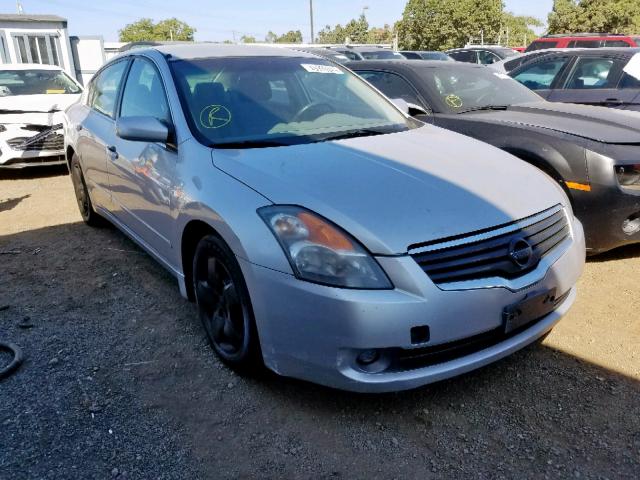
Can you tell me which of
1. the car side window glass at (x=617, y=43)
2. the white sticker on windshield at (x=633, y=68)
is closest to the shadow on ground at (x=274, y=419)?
the white sticker on windshield at (x=633, y=68)

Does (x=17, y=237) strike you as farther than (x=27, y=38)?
No

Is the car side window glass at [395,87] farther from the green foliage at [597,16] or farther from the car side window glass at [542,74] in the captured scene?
the green foliage at [597,16]

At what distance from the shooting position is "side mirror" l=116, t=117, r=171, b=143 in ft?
9.39

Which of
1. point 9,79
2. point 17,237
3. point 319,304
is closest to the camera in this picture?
point 319,304

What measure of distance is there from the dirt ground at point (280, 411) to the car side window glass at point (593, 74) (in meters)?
3.87

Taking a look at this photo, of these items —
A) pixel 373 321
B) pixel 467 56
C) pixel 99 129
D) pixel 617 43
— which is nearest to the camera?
pixel 373 321

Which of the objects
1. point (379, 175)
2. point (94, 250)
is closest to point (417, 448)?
point (379, 175)

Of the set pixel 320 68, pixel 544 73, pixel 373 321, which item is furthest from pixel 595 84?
pixel 373 321

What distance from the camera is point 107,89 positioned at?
4.30m

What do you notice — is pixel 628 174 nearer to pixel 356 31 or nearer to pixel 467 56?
pixel 467 56

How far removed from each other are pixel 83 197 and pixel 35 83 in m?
4.38

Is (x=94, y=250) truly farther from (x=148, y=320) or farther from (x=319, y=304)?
(x=319, y=304)

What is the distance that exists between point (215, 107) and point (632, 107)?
5040mm

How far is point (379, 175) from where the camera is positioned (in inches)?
99.2
